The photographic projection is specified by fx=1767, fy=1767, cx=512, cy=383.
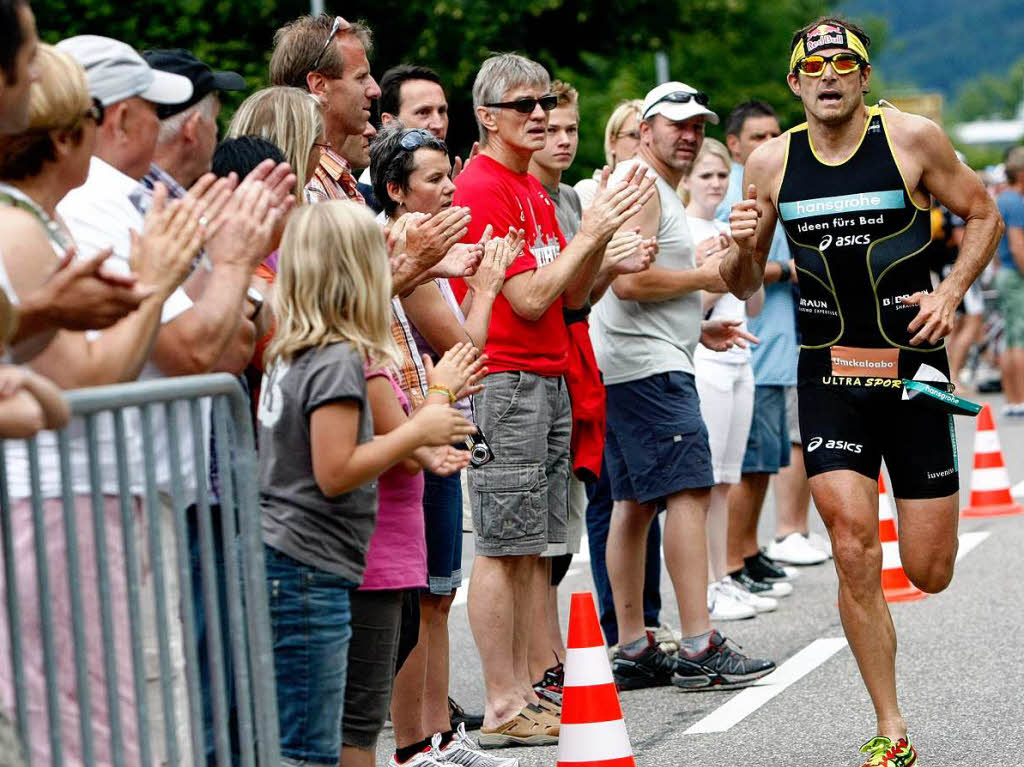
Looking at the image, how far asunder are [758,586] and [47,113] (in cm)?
586

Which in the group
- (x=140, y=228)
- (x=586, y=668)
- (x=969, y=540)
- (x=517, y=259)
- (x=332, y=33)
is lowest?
(x=969, y=540)

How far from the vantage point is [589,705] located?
16.8 feet

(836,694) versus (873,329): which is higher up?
(873,329)

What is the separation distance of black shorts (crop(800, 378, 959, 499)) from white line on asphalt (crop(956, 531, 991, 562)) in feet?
12.7

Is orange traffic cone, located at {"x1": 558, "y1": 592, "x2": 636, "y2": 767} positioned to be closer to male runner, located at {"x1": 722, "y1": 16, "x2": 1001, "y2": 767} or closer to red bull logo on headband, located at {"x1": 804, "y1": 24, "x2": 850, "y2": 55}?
male runner, located at {"x1": 722, "y1": 16, "x2": 1001, "y2": 767}

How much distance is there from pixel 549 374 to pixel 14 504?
126 inches

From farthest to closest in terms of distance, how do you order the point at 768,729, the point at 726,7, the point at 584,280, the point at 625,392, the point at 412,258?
1. the point at 726,7
2. the point at 625,392
3. the point at 584,280
4. the point at 768,729
5. the point at 412,258

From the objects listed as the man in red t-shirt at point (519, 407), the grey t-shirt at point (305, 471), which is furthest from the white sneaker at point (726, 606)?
the grey t-shirt at point (305, 471)

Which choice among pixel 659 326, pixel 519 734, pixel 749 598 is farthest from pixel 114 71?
pixel 749 598

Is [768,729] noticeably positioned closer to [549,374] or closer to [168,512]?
[549,374]

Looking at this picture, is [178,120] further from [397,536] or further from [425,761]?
[425,761]

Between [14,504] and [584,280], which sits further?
[584,280]

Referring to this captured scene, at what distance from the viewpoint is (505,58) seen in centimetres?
674

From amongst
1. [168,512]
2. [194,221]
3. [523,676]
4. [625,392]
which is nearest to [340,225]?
[194,221]
